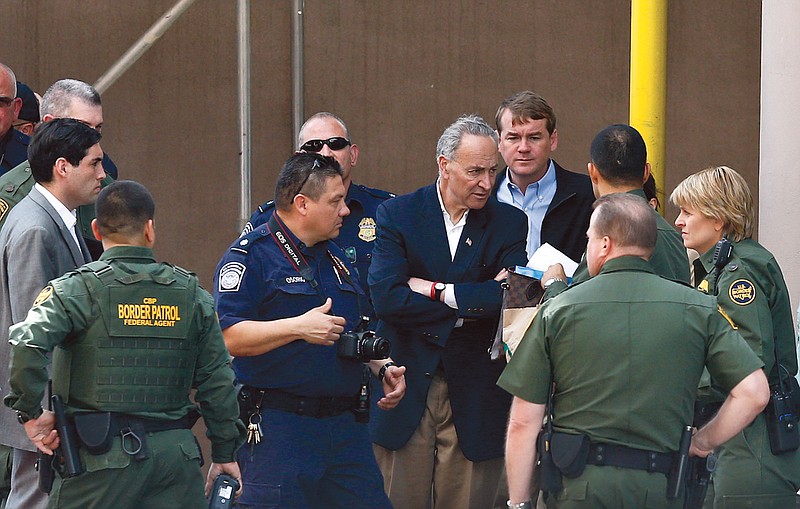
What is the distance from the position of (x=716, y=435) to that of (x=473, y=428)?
135 cm

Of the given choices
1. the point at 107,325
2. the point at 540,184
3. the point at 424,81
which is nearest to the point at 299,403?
the point at 107,325

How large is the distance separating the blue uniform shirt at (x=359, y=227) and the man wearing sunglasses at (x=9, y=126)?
101cm

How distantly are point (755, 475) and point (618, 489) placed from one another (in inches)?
40.7

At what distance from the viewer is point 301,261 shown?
399 cm

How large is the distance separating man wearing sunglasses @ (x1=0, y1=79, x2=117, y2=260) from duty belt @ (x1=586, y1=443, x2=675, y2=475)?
2140mm

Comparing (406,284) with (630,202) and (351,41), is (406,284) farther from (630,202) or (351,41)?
(351,41)

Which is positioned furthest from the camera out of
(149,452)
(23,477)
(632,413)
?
(23,477)

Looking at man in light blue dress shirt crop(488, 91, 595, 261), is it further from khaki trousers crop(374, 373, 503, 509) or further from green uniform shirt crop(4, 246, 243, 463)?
green uniform shirt crop(4, 246, 243, 463)

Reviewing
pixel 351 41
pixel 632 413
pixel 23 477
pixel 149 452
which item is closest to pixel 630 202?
pixel 632 413

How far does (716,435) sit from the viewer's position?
3307 mm

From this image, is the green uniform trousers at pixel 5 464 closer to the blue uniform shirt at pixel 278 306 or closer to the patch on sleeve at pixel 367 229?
the blue uniform shirt at pixel 278 306

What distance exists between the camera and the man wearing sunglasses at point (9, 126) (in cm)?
494

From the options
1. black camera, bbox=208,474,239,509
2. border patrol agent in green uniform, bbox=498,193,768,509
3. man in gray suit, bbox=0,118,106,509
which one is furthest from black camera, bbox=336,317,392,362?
man in gray suit, bbox=0,118,106,509

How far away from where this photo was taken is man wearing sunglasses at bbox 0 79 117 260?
14.3 feet
